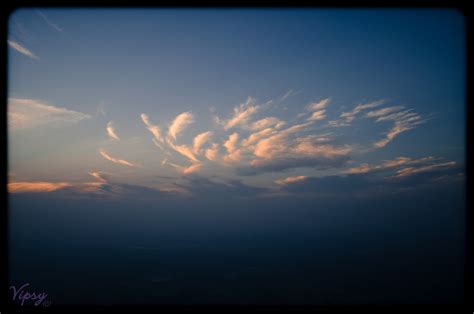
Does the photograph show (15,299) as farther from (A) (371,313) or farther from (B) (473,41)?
(B) (473,41)

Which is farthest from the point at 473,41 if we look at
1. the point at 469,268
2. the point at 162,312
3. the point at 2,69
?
the point at 2,69

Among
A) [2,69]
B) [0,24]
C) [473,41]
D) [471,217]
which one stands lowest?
[471,217]

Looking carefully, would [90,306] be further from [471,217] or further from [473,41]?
[473,41]

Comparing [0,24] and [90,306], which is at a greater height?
[0,24]

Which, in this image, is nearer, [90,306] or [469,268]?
[469,268]
